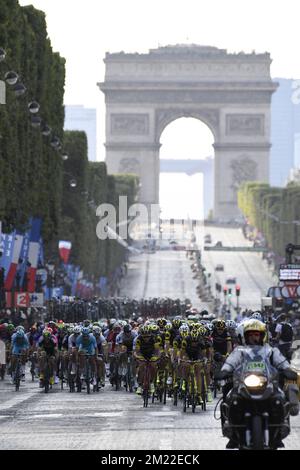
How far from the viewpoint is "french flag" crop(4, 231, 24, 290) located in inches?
2415

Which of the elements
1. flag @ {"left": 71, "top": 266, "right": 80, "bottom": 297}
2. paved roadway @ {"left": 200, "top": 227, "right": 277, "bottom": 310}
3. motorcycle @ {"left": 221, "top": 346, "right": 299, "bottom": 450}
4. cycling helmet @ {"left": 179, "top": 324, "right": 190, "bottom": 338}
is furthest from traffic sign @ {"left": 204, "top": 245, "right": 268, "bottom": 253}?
motorcycle @ {"left": 221, "top": 346, "right": 299, "bottom": 450}

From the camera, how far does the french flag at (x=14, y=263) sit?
61.3 m

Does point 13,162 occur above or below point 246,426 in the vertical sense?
above

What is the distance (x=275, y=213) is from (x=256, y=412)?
14941cm

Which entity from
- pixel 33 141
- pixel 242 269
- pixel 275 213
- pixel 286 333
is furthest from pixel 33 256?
pixel 275 213

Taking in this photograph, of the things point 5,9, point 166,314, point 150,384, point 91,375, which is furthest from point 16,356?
point 166,314

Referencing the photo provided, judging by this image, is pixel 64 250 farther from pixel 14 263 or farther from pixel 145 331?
pixel 145 331

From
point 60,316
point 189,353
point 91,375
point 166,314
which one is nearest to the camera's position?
point 189,353

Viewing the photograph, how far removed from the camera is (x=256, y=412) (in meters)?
19.7

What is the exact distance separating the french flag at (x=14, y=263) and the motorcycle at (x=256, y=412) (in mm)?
41373

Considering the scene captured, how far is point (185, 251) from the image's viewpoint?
178m

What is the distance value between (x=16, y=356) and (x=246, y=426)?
21.4m

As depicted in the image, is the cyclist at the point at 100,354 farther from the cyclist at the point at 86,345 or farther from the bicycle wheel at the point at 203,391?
the bicycle wheel at the point at 203,391
